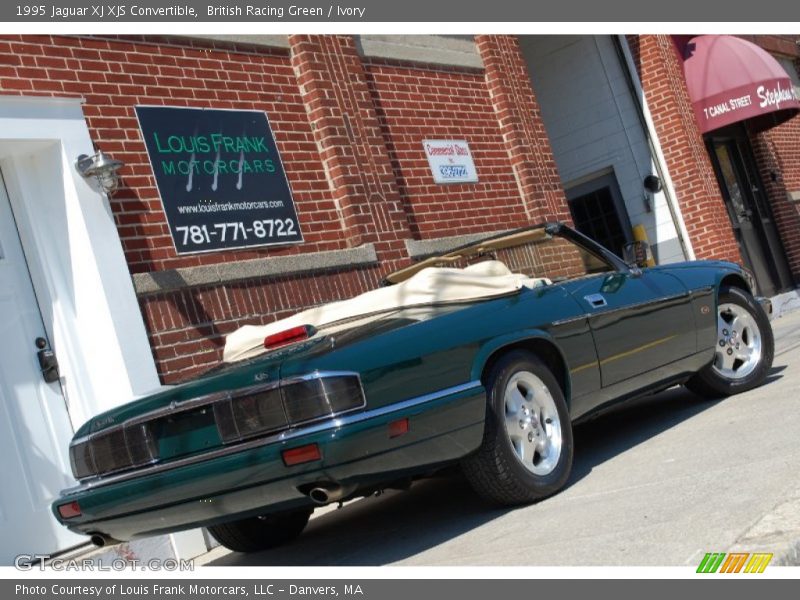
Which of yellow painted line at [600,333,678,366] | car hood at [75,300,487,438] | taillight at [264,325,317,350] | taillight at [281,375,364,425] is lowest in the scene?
yellow painted line at [600,333,678,366]

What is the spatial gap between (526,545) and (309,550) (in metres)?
1.51

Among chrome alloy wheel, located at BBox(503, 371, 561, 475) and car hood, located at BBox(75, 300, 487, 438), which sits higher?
car hood, located at BBox(75, 300, 487, 438)

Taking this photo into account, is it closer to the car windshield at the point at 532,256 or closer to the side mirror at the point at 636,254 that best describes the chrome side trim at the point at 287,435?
the car windshield at the point at 532,256

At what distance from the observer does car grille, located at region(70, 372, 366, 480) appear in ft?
14.2

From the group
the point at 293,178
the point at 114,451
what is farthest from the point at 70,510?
the point at 293,178

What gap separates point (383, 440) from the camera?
14.4 ft

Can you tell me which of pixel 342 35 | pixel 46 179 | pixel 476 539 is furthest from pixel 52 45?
pixel 476 539

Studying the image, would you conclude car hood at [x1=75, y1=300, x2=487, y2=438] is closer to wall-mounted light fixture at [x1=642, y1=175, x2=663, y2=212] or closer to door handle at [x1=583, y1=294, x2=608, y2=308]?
door handle at [x1=583, y1=294, x2=608, y2=308]

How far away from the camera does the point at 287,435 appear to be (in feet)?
14.1

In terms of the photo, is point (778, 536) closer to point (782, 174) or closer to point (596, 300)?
point (596, 300)

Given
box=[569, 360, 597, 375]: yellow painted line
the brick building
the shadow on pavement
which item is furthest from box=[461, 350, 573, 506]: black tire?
the brick building

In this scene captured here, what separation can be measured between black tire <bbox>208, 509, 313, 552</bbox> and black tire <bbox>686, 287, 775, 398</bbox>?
278 centimetres

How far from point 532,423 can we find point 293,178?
12.9 feet

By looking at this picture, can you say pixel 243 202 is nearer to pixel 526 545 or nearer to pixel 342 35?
pixel 342 35
